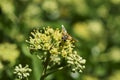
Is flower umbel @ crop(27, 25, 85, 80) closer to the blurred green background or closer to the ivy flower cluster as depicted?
the ivy flower cluster

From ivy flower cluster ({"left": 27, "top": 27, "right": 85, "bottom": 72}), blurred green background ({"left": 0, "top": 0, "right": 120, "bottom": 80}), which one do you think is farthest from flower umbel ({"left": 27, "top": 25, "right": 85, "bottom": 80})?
blurred green background ({"left": 0, "top": 0, "right": 120, "bottom": 80})

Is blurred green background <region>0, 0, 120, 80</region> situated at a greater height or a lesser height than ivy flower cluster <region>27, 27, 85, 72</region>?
greater

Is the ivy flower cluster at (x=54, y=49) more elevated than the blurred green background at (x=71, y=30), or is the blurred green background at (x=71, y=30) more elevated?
the blurred green background at (x=71, y=30)

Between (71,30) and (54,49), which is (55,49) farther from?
(71,30)

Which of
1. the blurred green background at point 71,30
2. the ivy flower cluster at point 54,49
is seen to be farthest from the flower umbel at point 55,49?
the blurred green background at point 71,30

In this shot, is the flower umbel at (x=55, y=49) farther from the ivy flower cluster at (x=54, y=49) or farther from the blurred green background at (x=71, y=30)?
the blurred green background at (x=71, y=30)

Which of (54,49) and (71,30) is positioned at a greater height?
(71,30)

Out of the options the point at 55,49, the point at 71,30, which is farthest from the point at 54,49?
the point at 71,30

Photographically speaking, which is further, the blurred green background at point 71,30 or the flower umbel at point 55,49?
the blurred green background at point 71,30

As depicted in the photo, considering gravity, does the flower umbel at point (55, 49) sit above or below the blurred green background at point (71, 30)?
below
